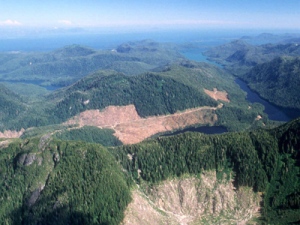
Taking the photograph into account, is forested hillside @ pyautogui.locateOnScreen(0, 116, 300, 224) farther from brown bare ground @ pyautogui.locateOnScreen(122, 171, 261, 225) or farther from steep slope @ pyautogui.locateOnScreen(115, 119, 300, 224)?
brown bare ground @ pyautogui.locateOnScreen(122, 171, 261, 225)

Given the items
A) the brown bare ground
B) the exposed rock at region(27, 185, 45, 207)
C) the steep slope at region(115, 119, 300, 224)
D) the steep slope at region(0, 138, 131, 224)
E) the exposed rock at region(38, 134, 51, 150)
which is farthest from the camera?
the exposed rock at region(38, 134, 51, 150)

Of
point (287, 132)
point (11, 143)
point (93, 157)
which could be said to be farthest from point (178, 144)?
point (11, 143)

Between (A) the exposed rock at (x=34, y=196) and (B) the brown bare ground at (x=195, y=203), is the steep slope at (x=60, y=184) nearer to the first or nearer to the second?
(A) the exposed rock at (x=34, y=196)

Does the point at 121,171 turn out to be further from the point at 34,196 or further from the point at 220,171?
the point at 220,171

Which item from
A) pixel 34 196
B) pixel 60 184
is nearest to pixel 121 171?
pixel 60 184

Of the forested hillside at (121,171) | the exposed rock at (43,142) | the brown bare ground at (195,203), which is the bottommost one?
the brown bare ground at (195,203)

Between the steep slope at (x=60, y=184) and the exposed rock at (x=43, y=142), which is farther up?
the exposed rock at (x=43, y=142)

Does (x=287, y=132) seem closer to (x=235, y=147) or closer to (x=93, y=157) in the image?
(x=235, y=147)

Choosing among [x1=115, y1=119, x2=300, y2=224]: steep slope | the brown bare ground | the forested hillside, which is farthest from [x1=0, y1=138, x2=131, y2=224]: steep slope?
the brown bare ground

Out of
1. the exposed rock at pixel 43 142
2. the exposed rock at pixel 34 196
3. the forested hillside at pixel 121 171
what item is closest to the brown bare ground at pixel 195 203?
the forested hillside at pixel 121 171
